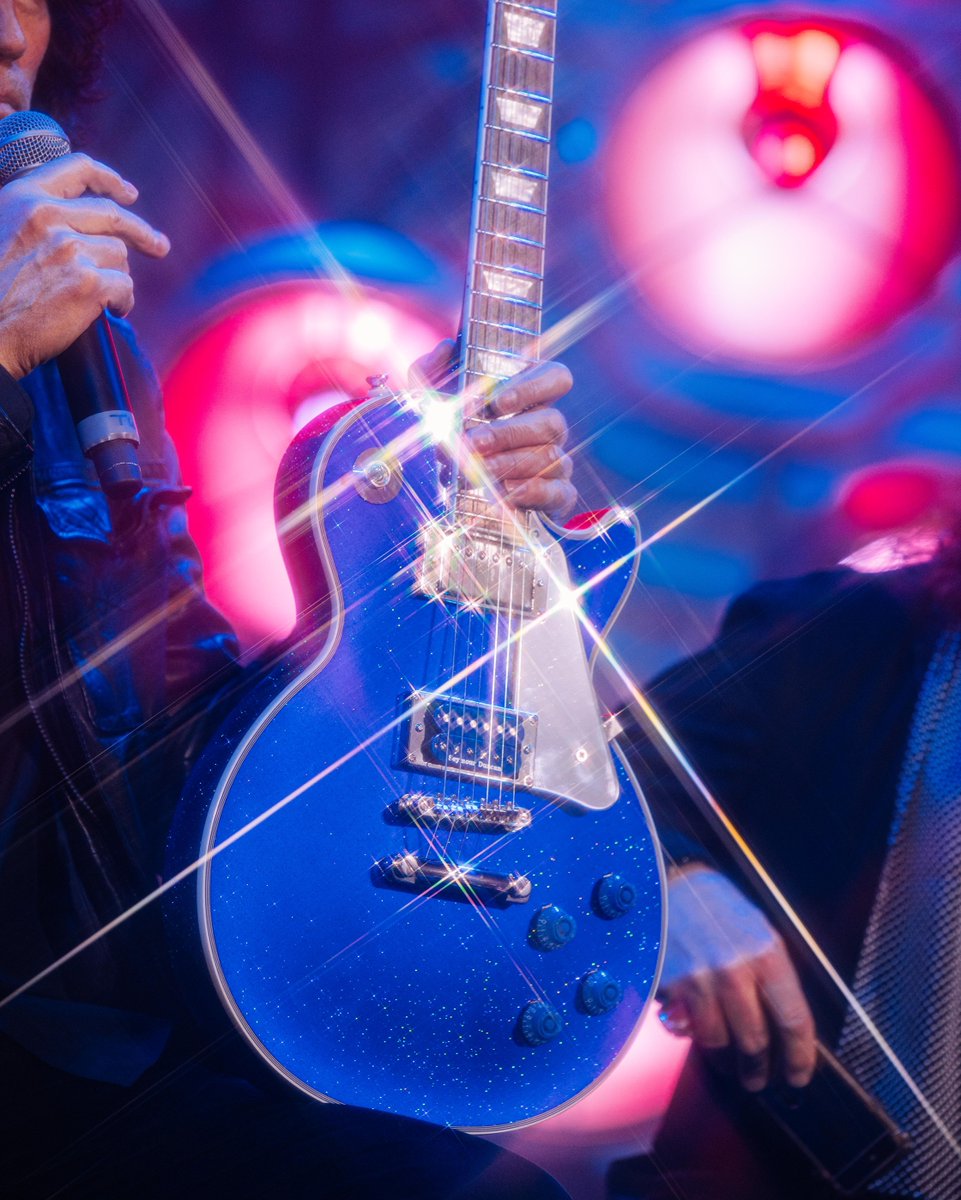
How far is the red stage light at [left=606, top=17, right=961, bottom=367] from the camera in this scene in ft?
8.01

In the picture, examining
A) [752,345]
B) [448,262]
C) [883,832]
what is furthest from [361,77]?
[883,832]

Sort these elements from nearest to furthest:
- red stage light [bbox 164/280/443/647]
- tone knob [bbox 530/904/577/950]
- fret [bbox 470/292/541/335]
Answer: tone knob [bbox 530/904/577/950] → fret [bbox 470/292/541/335] → red stage light [bbox 164/280/443/647]

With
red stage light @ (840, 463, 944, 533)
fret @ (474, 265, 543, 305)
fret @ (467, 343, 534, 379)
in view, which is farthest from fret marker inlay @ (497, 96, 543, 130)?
red stage light @ (840, 463, 944, 533)

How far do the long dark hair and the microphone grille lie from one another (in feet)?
2.16

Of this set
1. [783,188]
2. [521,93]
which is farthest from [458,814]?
[783,188]

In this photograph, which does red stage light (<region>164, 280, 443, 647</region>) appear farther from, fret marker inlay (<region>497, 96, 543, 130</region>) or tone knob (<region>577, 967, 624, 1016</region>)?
tone knob (<region>577, 967, 624, 1016</region>)

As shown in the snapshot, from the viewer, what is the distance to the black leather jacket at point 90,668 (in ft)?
3.61

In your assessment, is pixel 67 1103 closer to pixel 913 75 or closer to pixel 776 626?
pixel 776 626

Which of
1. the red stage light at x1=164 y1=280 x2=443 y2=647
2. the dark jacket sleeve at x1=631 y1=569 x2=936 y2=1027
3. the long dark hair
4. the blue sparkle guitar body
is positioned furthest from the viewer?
the red stage light at x1=164 y1=280 x2=443 y2=647

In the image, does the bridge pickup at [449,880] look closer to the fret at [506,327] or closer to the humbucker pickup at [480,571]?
the humbucker pickup at [480,571]

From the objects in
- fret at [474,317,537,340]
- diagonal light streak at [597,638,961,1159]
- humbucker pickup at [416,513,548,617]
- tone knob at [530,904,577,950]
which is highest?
fret at [474,317,537,340]

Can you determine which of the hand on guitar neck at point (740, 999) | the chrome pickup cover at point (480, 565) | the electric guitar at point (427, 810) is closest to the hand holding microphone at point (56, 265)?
the electric guitar at point (427, 810)

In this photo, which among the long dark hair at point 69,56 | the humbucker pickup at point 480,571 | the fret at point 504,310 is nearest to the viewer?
the humbucker pickup at point 480,571

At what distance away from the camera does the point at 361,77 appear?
2.15 m
